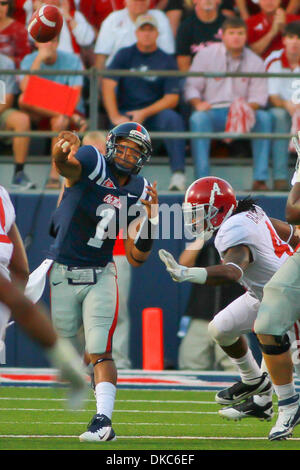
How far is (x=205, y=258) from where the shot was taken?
10.3m

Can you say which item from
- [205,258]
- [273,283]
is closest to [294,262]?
[273,283]

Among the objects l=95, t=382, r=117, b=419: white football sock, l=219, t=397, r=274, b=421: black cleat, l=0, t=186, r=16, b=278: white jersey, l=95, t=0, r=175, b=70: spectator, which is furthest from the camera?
l=95, t=0, r=175, b=70: spectator

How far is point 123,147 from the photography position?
6.11 m

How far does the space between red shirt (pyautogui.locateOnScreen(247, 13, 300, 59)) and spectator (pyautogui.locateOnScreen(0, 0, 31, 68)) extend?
2.43m

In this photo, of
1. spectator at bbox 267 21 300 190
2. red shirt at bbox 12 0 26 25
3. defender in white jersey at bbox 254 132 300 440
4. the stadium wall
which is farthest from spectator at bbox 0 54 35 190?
defender in white jersey at bbox 254 132 300 440

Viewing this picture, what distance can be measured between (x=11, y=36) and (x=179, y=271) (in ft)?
19.0

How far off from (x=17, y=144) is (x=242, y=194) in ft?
7.89

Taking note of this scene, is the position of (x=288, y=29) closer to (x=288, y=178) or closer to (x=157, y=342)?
(x=288, y=178)

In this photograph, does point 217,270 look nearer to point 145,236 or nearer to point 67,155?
point 145,236

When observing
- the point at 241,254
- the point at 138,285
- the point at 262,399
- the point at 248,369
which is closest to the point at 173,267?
the point at 241,254

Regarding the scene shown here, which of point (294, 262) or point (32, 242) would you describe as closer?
point (294, 262)

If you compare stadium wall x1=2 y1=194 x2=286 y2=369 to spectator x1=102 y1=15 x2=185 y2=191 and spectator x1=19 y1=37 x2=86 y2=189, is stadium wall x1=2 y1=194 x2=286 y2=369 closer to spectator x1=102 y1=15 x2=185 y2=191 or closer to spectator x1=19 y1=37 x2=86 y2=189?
spectator x1=102 y1=15 x2=185 y2=191

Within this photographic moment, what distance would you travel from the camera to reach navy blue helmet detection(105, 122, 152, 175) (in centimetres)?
610

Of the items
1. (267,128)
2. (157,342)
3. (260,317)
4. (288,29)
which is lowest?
(260,317)
